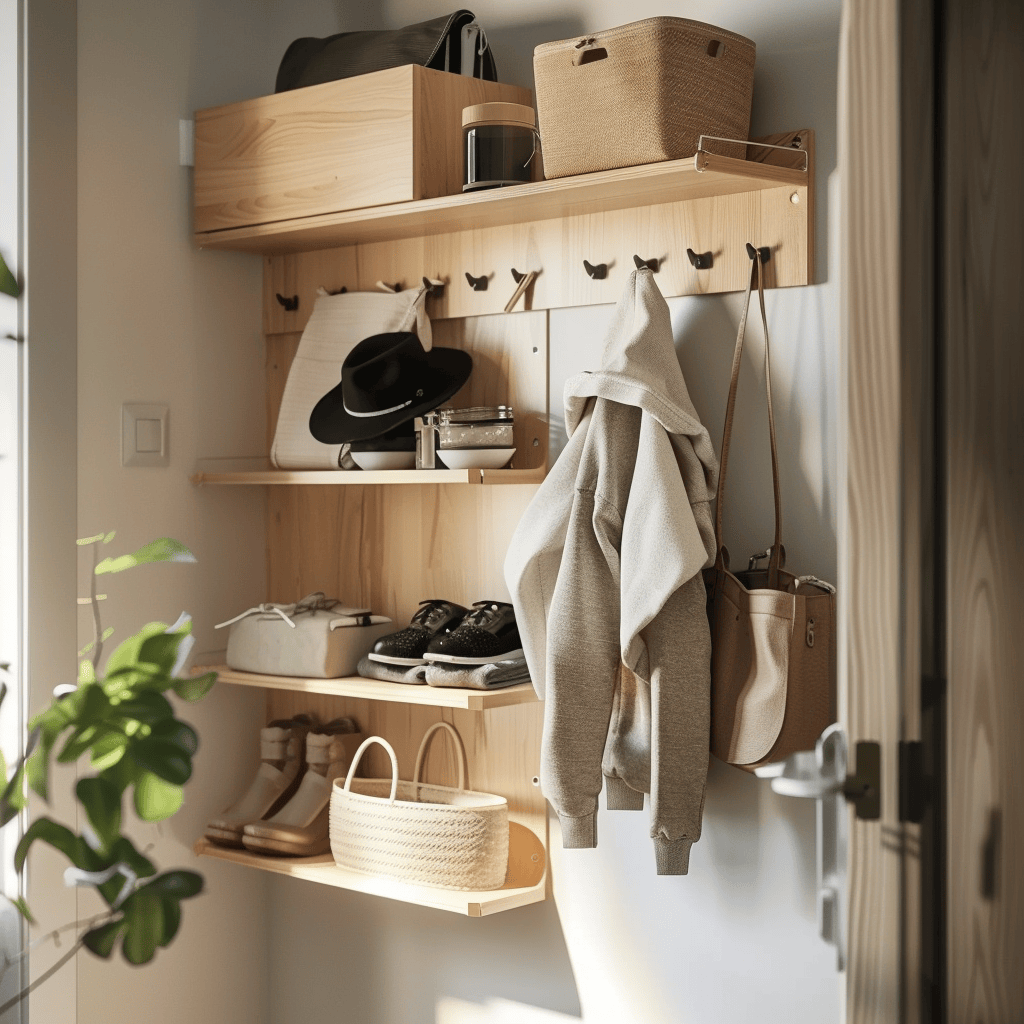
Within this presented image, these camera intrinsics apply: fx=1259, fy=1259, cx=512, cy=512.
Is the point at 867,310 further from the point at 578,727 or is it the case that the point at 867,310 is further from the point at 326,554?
the point at 326,554

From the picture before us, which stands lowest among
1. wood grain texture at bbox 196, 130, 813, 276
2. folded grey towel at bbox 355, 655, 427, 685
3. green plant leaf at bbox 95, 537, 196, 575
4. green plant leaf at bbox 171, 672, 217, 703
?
folded grey towel at bbox 355, 655, 427, 685

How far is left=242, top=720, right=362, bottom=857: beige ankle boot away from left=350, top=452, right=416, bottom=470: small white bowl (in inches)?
21.9

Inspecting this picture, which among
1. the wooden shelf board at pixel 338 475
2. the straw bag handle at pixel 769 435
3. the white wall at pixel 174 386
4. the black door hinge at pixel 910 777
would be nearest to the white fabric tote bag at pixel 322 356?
the wooden shelf board at pixel 338 475

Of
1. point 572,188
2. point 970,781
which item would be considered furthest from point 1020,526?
point 572,188

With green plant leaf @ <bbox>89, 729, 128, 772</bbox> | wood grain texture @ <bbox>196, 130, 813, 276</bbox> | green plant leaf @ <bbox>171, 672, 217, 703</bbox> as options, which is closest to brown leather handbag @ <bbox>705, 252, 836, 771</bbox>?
wood grain texture @ <bbox>196, 130, 813, 276</bbox>

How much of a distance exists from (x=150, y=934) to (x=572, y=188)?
1299 millimetres

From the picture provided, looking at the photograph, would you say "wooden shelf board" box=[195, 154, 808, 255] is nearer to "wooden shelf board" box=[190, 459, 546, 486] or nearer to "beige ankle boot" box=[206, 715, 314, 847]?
"wooden shelf board" box=[190, 459, 546, 486]

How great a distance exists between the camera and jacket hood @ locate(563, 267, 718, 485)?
1856 mm

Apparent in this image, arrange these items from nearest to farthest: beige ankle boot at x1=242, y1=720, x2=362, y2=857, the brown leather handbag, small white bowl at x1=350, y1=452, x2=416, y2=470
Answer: the brown leather handbag
small white bowl at x1=350, y1=452, x2=416, y2=470
beige ankle boot at x1=242, y1=720, x2=362, y2=857

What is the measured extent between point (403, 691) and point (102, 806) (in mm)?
1151

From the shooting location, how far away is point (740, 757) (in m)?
1.83

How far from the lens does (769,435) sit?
1972 mm

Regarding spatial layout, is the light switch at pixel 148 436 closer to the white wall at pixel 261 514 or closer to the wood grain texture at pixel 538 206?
the white wall at pixel 261 514

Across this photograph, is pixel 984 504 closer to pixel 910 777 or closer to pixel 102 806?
pixel 910 777
